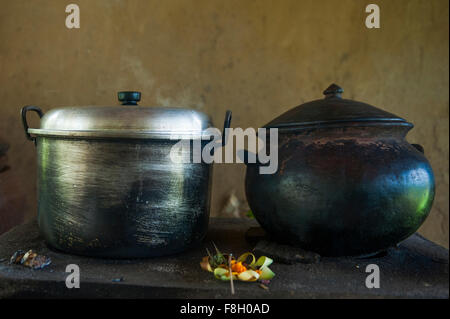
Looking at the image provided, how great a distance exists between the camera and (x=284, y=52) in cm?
235

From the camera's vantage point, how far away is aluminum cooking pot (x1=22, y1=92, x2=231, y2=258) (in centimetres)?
129

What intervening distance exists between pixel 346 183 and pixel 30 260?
119 cm

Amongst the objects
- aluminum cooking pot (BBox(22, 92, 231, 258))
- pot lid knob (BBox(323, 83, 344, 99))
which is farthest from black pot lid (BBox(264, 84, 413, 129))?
aluminum cooking pot (BBox(22, 92, 231, 258))

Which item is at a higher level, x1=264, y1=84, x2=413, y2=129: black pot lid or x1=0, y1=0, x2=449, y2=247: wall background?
x1=0, y1=0, x2=449, y2=247: wall background

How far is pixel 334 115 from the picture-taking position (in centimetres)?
131

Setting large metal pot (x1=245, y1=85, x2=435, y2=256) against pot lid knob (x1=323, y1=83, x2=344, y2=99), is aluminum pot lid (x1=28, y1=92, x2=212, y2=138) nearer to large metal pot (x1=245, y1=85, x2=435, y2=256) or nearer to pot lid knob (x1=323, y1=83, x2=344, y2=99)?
large metal pot (x1=245, y1=85, x2=435, y2=256)

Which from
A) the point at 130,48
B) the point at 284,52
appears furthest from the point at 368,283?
the point at 130,48

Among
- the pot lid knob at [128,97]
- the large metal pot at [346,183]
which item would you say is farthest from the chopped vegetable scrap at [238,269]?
the pot lid knob at [128,97]

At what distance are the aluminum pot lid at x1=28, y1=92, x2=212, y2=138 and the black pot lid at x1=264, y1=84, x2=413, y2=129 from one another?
37cm

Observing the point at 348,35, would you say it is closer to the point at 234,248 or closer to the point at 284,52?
the point at 284,52

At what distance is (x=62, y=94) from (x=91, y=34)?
1.46ft

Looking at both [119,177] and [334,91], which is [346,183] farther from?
[119,177]

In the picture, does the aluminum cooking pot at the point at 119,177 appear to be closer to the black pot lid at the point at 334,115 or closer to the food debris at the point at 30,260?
the food debris at the point at 30,260

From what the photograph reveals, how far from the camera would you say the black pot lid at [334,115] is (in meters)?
1.28
